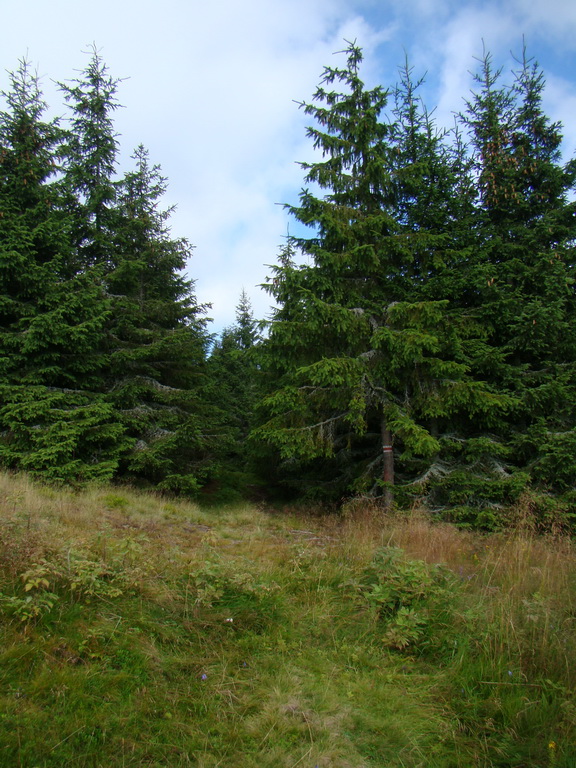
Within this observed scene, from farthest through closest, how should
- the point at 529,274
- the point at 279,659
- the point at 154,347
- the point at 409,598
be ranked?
the point at 154,347 → the point at 529,274 → the point at 409,598 → the point at 279,659

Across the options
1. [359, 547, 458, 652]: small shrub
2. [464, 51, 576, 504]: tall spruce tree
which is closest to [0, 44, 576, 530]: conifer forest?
[464, 51, 576, 504]: tall spruce tree

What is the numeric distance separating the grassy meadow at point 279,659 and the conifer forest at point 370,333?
Result: 4.41m

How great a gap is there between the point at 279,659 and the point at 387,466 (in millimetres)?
6743

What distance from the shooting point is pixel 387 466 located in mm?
9258

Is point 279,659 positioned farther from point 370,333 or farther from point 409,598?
point 370,333

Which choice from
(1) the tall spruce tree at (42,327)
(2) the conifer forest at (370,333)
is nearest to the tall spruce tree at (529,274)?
(2) the conifer forest at (370,333)

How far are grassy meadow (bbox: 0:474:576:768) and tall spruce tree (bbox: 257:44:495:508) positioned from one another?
14.8 feet

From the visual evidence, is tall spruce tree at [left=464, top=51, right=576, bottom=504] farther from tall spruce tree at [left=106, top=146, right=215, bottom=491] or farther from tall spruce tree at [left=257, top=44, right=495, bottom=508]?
tall spruce tree at [left=106, top=146, right=215, bottom=491]

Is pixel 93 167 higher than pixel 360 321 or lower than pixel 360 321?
higher

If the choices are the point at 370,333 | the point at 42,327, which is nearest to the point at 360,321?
the point at 370,333

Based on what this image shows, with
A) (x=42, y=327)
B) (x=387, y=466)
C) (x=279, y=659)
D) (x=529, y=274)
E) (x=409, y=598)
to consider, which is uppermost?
(x=529, y=274)

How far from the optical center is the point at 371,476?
10156 millimetres

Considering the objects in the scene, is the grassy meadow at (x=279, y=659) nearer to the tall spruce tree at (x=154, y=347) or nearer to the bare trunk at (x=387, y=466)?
A: the bare trunk at (x=387, y=466)

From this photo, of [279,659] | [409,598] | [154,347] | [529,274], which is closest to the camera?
[279,659]
